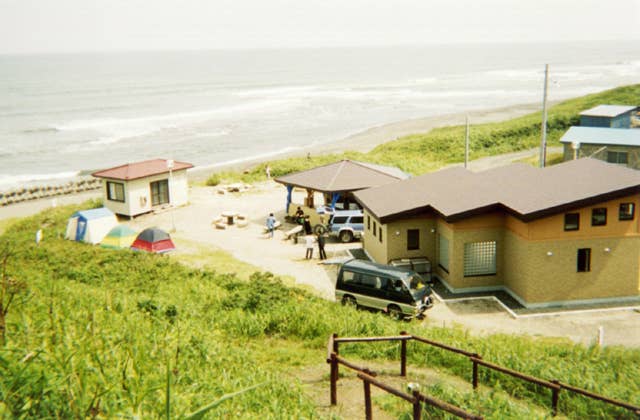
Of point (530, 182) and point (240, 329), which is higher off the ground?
point (530, 182)

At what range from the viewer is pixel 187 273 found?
2311 cm

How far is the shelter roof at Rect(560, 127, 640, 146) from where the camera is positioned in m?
40.0

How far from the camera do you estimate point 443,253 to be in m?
24.0

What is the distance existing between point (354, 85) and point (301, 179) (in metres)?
136

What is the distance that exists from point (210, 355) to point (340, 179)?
2236 cm

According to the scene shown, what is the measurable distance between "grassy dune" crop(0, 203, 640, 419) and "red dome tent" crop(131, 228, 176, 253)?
20.9 feet

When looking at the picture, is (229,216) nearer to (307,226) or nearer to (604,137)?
(307,226)

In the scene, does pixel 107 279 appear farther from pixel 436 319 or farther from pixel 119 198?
pixel 119 198

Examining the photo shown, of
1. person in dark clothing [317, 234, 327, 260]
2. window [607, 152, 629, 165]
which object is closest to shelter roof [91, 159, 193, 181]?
person in dark clothing [317, 234, 327, 260]

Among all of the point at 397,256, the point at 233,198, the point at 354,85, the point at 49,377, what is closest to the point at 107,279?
the point at 397,256

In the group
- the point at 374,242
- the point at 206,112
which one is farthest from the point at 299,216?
the point at 206,112

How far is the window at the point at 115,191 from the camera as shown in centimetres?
3658

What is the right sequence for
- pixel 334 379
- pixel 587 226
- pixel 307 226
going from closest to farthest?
pixel 334 379, pixel 587 226, pixel 307 226

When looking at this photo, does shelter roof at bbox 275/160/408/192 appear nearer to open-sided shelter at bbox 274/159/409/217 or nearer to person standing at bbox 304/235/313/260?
open-sided shelter at bbox 274/159/409/217
